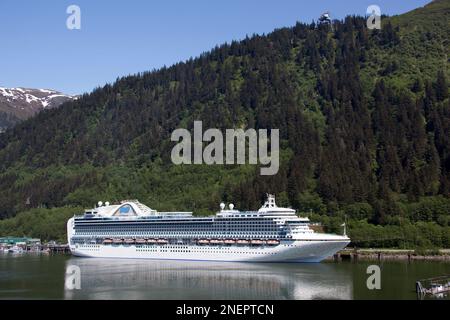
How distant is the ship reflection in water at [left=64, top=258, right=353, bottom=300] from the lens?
2464 inches

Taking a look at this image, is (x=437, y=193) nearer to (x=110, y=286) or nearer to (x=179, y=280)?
(x=179, y=280)

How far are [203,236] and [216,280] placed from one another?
30802mm

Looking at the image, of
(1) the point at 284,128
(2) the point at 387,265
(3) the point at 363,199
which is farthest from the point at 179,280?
(1) the point at 284,128

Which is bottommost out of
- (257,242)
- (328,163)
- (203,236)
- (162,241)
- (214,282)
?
(214,282)

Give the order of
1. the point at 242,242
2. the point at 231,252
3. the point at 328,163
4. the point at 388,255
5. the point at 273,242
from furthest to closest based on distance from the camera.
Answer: the point at 328,163
the point at 388,255
the point at 231,252
the point at 242,242
the point at 273,242

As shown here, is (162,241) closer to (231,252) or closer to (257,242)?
(231,252)

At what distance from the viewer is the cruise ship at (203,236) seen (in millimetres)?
93856

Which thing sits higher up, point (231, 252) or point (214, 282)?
point (231, 252)

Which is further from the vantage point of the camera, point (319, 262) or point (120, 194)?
point (120, 194)

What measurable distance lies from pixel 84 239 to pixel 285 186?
4170 centimetres

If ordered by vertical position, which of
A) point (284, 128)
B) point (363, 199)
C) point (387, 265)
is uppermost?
point (284, 128)

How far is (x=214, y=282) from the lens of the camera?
237 ft

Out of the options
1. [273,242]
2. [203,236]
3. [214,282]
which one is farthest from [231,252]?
[214,282]
